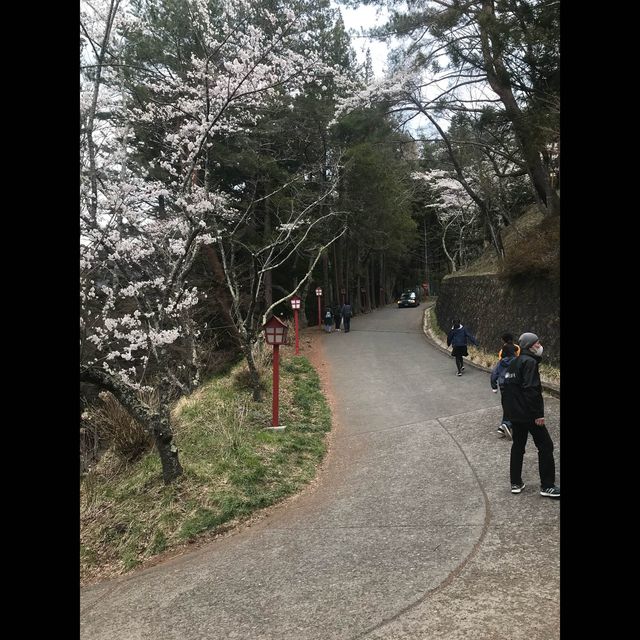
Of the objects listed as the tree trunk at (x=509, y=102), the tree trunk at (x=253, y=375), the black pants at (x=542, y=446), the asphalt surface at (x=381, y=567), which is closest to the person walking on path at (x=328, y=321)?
the tree trunk at (x=509, y=102)

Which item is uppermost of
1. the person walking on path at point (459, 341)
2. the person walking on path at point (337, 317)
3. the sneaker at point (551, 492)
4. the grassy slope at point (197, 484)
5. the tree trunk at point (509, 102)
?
the tree trunk at point (509, 102)

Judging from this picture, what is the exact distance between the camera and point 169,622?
12.1 ft

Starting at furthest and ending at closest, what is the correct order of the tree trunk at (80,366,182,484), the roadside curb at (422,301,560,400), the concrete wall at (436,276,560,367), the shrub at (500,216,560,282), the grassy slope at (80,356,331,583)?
the shrub at (500,216,560,282) → the concrete wall at (436,276,560,367) → the roadside curb at (422,301,560,400) → the tree trunk at (80,366,182,484) → the grassy slope at (80,356,331,583)

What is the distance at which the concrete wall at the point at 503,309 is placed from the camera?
10836 millimetres

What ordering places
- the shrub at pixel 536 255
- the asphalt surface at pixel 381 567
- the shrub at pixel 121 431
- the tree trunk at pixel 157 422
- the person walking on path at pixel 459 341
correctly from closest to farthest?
the asphalt surface at pixel 381 567, the tree trunk at pixel 157 422, the shrub at pixel 121 431, the shrub at pixel 536 255, the person walking on path at pixel 459 341

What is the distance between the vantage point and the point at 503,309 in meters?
13.5

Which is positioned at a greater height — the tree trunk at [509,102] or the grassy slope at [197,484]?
the tree trunk at [509,102]

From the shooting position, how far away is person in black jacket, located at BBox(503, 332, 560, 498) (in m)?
4.98

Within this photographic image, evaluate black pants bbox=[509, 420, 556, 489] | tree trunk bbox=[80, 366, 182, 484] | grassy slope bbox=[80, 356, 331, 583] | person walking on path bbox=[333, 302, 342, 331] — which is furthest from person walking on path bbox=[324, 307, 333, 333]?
black pants bbox=[509, 420, 556, 489]

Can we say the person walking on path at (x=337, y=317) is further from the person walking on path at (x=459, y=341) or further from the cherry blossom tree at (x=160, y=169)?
the person walking on path at (x=459, y=341)

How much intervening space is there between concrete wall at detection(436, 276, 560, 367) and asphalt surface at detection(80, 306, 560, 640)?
3952mm

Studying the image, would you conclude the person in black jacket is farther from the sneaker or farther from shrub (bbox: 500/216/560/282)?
shrub (bbox: 500/216/560/282)

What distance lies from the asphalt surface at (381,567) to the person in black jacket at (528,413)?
0.25 m
